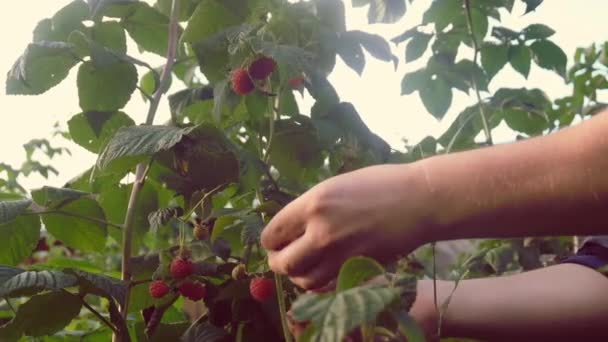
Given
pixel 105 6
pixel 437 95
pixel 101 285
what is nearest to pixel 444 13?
pixel 437 95

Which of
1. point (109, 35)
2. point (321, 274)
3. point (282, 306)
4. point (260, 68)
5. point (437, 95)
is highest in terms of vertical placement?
point (109, 35)

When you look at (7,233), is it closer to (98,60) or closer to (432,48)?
(98,60)

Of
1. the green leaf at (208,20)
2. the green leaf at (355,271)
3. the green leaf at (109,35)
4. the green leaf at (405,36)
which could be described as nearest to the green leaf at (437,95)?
the green leaf at (405,36)

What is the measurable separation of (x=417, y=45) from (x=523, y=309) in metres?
0.79

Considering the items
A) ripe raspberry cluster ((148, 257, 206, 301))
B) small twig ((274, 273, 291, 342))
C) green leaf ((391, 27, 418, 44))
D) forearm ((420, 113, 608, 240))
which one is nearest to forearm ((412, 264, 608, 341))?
small twig ((274, 273, 291, 342))

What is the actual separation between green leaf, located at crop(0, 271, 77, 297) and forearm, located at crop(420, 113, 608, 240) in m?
0.54

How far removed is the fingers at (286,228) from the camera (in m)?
0.66

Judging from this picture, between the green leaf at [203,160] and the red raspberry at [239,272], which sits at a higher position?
the green leaf at [203,160]

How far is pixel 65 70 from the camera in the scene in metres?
1.20

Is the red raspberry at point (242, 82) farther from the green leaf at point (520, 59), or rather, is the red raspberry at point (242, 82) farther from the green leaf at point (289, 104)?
the green leaf at point (520, 59)

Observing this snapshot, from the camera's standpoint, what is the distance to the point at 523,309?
1.07 m

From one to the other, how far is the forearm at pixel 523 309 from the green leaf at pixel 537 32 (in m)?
0.72

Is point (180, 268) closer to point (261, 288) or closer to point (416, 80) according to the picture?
point (261, 288)

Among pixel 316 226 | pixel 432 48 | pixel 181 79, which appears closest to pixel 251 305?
pixel 316 226
